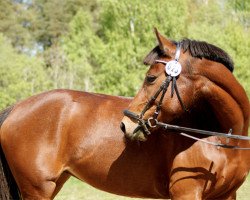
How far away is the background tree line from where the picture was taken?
21.1 metres

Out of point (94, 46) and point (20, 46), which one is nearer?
point (94, 46)

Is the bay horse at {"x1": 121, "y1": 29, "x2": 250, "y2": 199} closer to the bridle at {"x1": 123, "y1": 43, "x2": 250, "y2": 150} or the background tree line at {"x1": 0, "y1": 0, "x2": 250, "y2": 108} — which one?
the bridle at {"x1": 123, "y1": 43, "x2": 250, "y2": 150}

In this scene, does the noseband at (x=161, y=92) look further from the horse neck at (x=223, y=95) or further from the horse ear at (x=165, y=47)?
the horse neck at (x=223, y=95)

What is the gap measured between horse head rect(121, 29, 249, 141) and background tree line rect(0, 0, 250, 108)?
1732 cm

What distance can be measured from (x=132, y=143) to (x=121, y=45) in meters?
17.9

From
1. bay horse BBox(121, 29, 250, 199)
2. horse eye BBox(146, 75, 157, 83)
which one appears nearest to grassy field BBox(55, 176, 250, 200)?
bay horse BBox(121, 29, 250, 199)

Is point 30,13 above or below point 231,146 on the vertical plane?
below

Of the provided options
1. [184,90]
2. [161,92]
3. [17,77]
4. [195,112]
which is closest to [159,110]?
[161,92]

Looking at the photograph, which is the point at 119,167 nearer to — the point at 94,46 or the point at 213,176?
the point at 213,176

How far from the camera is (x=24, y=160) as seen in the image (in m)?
4.34

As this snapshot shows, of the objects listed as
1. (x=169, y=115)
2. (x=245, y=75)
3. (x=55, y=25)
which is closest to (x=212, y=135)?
(x=169, y=115)

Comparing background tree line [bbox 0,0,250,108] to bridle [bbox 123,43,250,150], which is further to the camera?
background tree line [bbox 0,0,250,108]

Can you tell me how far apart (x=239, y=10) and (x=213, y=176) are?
2407 centimetres

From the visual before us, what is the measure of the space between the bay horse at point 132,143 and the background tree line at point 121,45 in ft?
54.5
